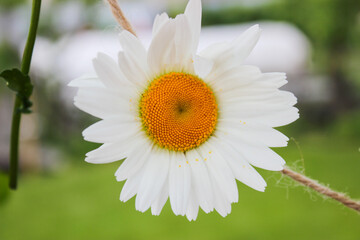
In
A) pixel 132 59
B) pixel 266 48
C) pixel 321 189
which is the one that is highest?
pixel 132 59

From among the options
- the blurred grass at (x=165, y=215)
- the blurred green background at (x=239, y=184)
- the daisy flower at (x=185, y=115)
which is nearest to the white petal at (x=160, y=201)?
the daisy flower at (x=185, y=115)

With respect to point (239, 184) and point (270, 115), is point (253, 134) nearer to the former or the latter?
point (270, 115)

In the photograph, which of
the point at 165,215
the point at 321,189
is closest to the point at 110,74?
the point at 321,189

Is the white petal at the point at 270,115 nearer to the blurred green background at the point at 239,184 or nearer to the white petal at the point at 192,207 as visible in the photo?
the white petal at the point at 192,207

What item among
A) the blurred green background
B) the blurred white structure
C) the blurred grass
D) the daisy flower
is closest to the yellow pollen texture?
the daisy flower

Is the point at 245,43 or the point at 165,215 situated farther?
the point at 165,215
